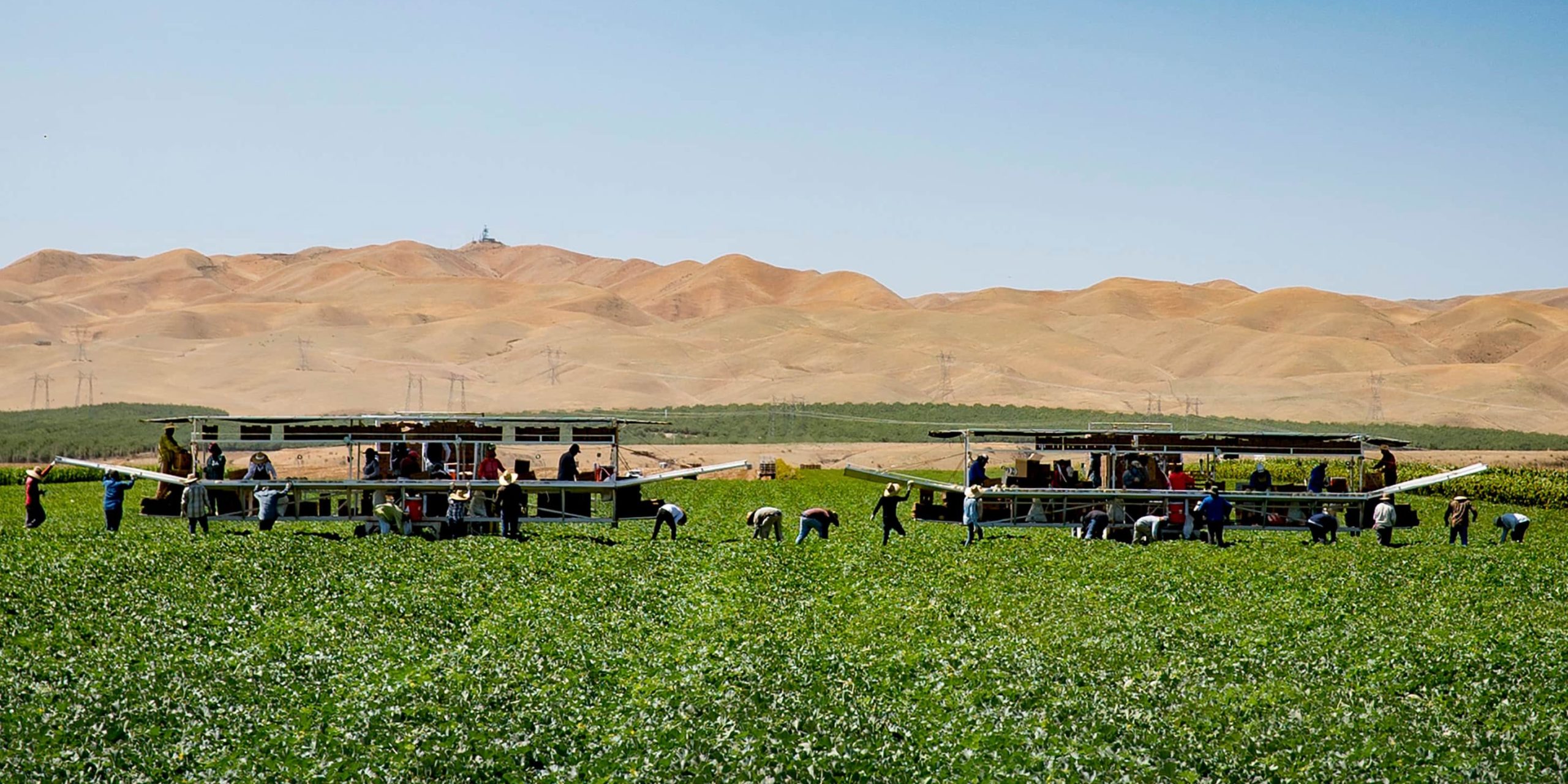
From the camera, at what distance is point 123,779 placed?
10719mm

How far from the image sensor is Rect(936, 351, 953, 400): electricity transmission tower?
481 feet

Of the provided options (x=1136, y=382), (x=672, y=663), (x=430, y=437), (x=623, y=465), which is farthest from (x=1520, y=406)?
(x=672, y=663)

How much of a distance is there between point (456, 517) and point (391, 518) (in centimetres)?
→ 120

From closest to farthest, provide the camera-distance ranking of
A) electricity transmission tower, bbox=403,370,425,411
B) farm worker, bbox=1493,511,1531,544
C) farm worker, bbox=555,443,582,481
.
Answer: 1. farm worker, bbox=1493,511,1531,544
2. farm worker, bbox=555,443,582,481
3. electricity transmission tower, bbox=403,370,425,411

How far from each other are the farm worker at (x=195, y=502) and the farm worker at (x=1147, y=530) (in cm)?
1703

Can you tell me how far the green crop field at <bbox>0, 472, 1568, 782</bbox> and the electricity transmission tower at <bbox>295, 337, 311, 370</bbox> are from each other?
141 meters

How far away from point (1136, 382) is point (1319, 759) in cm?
16713

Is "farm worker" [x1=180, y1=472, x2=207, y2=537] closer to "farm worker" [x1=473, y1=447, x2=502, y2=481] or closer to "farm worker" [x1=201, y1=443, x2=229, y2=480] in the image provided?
"farm worker" [x1=201, y1=443, x2=229, y2=480]

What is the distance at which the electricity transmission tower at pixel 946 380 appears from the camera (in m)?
147

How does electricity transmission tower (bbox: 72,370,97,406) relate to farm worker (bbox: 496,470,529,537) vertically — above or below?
above

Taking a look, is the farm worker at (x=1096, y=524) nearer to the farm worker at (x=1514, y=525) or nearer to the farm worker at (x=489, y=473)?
the farm worker at (x=1514, y=525)

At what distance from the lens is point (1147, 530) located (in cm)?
3062

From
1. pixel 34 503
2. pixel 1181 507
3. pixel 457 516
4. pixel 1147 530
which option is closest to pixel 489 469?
pixel 457 516

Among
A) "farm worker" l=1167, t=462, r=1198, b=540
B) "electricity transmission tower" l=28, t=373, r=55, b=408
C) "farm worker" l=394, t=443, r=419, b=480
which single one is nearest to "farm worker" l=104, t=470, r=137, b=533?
"farm worker" l=394, t=443, r=419, b=480
